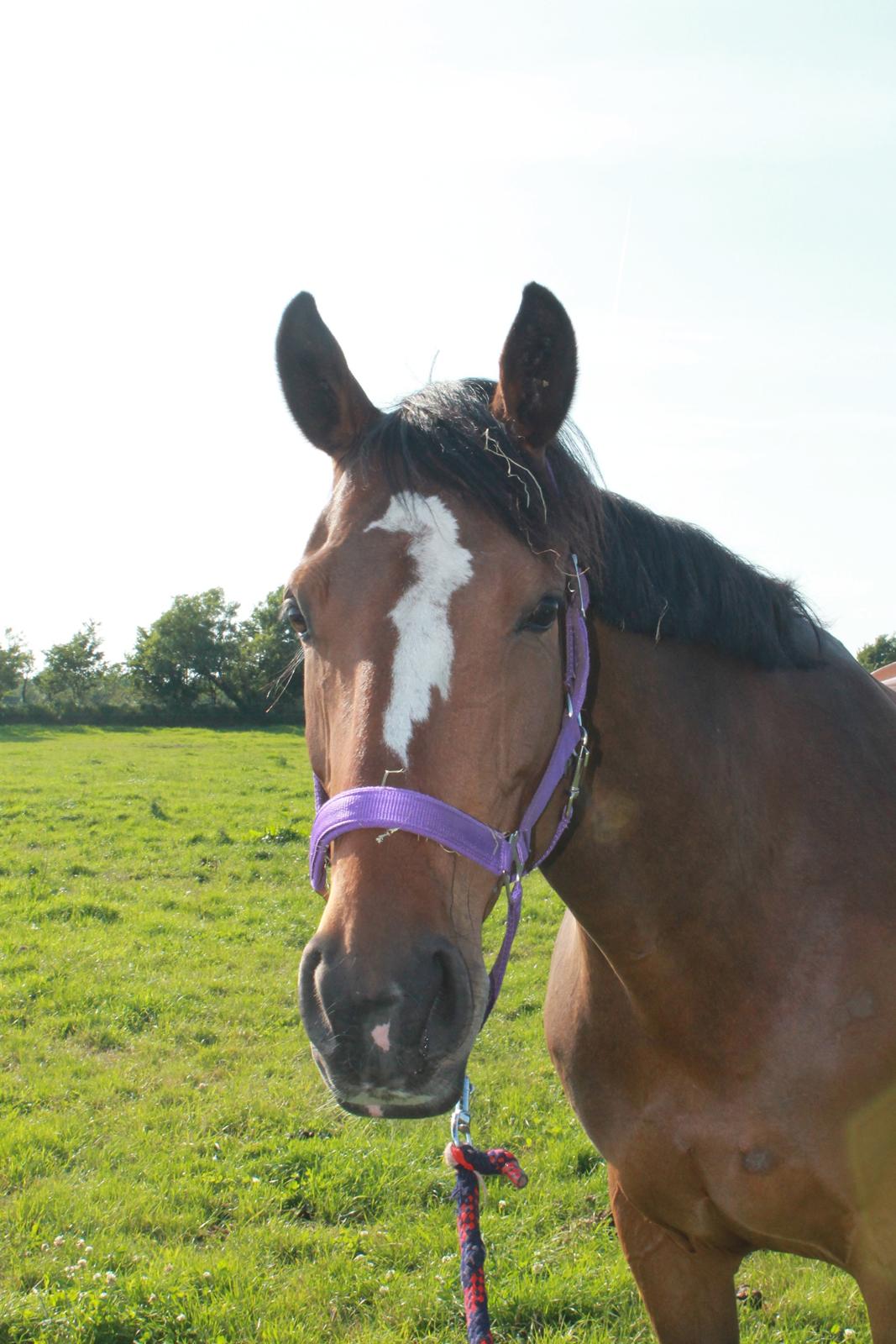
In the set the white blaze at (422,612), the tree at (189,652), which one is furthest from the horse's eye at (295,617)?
the tree at (189,652)

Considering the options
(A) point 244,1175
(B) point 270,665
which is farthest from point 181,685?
(A) point 244,1175

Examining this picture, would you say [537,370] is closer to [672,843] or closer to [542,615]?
[542,615]

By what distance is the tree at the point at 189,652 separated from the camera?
3959 cm

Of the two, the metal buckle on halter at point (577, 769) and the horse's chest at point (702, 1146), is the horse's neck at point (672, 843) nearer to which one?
the metal buckle on halter at point (577, 769)

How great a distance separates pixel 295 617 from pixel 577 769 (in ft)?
2.35

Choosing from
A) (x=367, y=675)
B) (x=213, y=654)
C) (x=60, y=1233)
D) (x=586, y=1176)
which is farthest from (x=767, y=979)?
(x=213, y=654)

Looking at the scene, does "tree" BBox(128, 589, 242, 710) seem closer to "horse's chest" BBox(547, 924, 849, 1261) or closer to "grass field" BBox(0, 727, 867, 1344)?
"grass field" BBox(0, 727, 867, 1344)

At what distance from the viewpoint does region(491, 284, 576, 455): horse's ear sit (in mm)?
2217

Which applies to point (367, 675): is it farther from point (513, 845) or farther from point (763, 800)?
point (763, 800)

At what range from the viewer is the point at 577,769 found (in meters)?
2.18

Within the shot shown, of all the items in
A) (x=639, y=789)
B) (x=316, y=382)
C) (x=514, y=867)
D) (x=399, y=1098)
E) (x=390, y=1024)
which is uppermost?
(x=316, y=382)

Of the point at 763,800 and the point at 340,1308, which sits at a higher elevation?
the point at 763,800

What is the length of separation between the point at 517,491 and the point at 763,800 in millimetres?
1014

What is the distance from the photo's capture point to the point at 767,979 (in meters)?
2.35
